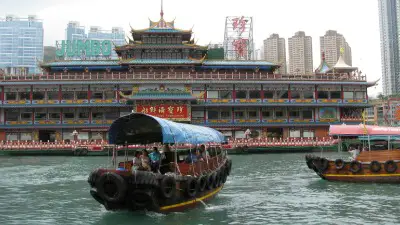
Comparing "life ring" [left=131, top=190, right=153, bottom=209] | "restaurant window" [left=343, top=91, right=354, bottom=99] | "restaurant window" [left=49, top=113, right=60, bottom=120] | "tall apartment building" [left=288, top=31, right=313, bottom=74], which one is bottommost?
"life ring" [left=131, top=190, right=153, bottom=209]

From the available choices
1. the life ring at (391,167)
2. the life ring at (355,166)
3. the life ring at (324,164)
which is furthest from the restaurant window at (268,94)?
the life ring at (391,167)

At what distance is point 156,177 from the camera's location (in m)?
12.9

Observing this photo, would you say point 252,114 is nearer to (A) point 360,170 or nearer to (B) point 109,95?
(B) point 109,95

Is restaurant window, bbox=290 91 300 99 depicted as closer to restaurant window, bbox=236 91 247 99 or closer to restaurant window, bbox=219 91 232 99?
restaurant window, bbox=236 91 247 99

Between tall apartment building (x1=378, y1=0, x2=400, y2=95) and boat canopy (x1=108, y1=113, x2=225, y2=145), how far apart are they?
350ft

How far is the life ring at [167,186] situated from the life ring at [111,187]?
42.3 inches

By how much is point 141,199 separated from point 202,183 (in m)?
2.94

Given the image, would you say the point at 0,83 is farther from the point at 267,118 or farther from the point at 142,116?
the point at 142,116

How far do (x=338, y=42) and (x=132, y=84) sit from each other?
227 feet

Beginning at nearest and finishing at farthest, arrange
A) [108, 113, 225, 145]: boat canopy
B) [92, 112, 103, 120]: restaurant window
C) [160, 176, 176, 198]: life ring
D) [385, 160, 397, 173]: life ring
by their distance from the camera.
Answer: [160, 176, 176, 198]: life ring < [108, 113, 225, 145]: boat canopy < [385, 160, 397, 173]: life ring < [92, 112, 103, 120]: restaurant window

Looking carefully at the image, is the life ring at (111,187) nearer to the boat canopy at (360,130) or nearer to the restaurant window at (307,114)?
the boat canopy at (360,130)

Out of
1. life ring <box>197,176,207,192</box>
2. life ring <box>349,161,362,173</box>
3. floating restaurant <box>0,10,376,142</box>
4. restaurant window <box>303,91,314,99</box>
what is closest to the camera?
life ring <box>197,176,207,192</box>

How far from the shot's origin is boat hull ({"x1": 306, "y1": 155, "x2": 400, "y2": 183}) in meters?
20.9

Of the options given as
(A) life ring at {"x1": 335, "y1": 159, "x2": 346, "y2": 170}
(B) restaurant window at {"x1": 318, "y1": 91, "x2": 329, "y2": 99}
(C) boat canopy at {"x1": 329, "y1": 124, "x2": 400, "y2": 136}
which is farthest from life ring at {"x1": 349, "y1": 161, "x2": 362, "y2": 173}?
(B) restaurant window at {"x1": 318, "y1": 91, "x2": 329, "y2": 99}
